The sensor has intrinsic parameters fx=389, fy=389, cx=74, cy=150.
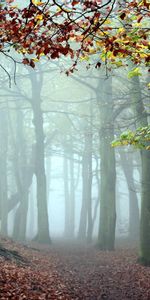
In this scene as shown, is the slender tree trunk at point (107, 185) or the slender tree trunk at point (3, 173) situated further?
the slender tree trunk at point (3, 173)

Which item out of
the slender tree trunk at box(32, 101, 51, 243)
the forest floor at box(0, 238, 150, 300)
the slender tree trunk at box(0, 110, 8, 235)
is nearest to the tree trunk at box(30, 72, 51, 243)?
the slender tree trunk at box(32, 101, 51, 243)

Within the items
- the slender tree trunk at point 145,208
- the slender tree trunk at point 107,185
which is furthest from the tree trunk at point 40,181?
the slender tree trunk at point 145,208

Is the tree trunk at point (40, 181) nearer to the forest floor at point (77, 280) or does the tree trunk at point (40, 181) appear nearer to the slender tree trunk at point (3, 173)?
the slender tree trunk at point (3, 173)

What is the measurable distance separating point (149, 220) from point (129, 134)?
6437mm

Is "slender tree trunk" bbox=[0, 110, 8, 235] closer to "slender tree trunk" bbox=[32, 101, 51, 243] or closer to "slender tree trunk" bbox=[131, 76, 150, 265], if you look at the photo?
→ "slender tree trunk" bbox=[32, 101, 51, 243]

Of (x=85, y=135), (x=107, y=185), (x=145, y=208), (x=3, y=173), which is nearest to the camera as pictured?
(x=145, y=208)

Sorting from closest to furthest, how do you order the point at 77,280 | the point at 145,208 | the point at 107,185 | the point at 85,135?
1. the point at 77,280
2. the point at 145,208
3. the point at 85,135
4. the point at 107,185

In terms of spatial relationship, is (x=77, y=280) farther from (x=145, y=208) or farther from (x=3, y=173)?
(x=3, y=173)

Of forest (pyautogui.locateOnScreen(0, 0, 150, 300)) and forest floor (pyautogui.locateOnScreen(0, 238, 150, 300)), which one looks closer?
forest (pyautogui.locateOnScreen(0, 0, 150, 300))

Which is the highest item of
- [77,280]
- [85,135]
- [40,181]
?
[85,135]

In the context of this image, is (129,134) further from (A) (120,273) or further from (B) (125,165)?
(B) (125,165)

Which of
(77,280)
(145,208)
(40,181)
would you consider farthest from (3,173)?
(77,280)

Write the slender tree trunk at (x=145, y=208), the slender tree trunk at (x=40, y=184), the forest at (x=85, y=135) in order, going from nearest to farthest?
the forest at (x=85, y=135) → the slender tree trunk at (x=145, y=208) → the slender tree trunk at (x=40, y=184)

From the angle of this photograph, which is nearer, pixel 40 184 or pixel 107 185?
pixel 107 185
